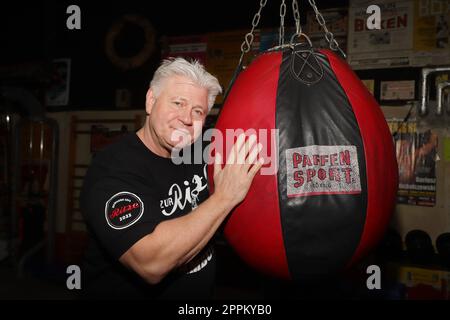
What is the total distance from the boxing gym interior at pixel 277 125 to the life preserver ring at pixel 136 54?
0.02 meters

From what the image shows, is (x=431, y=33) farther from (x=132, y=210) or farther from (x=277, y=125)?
(x=132, y=210)

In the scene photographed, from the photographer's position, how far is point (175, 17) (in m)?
3.92

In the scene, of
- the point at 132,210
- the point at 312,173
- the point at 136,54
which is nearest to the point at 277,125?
the point at 312,173

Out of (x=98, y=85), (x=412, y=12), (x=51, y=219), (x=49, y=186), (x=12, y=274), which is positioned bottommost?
(x=12, y=274)

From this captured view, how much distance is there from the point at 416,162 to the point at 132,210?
2.63 m

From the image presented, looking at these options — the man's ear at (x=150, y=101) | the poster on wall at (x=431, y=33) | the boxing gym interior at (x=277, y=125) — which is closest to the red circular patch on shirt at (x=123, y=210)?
the boxing gym interior at (x=277, y=125)

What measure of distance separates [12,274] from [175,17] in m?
3.26

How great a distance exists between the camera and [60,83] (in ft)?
14.8

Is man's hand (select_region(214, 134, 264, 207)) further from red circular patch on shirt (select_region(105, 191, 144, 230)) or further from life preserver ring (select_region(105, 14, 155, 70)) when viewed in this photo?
life preserver ring (select_region(105, 14, 155, 70))

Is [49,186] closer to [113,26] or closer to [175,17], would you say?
[113,26]

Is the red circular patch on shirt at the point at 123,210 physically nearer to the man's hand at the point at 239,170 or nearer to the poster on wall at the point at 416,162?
the man's hand at the point at 239,170

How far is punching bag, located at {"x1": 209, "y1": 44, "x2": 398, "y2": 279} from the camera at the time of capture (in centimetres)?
102
